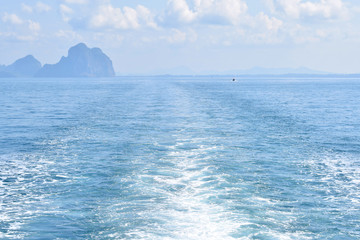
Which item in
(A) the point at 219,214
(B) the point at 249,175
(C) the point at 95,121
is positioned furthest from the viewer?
(C) the point at 95,121

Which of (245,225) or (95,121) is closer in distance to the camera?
(245,225)

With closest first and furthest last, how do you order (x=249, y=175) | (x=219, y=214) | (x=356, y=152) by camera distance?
(x=219, y=214), (x=249, y=175), (x=356, y=152)

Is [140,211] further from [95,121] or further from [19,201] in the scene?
[95,121]

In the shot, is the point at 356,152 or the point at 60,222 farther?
the point at 356,152

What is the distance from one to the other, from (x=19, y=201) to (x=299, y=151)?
24657mm

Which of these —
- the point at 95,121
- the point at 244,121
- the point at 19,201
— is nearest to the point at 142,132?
the point at 95,121

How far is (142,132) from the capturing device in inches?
1721

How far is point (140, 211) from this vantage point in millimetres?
19234

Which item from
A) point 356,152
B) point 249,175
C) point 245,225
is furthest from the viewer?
point 356,152

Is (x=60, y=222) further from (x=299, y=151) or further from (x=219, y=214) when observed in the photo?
(x=299, y=151)

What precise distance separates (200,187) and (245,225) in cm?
620

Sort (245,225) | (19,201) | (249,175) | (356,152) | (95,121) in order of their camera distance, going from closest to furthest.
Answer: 1. (245,225)
2. (19,201)
3. (249,175)
4. (356,152)
5. (95,121)

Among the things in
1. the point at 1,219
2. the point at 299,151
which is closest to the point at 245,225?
the point at 1,219

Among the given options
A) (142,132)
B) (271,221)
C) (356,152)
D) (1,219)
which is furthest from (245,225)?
(142,132)
